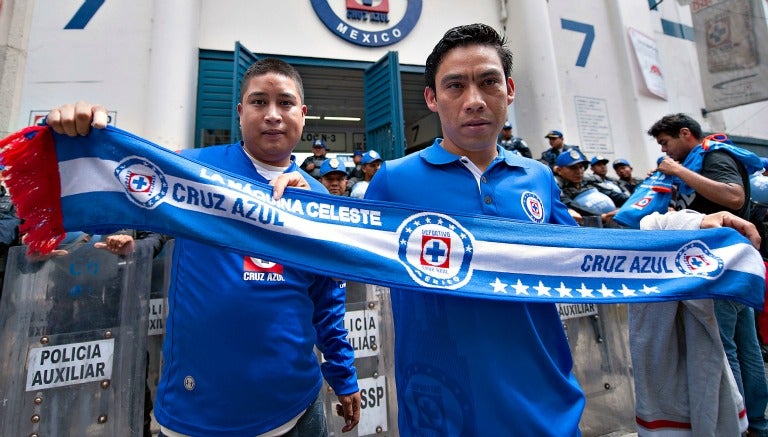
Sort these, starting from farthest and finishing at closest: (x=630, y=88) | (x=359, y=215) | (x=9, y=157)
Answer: (x=630, y=88)
(x=359, y=215)
(x=9, y=157)

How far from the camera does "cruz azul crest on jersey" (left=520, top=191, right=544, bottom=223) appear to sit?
1.26m

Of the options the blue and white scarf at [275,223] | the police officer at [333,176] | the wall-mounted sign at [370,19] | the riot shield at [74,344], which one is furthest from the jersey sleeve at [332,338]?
the wall-mounted sign at [370,19]

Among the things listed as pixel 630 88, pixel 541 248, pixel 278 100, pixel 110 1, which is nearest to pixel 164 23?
pixel 110 1

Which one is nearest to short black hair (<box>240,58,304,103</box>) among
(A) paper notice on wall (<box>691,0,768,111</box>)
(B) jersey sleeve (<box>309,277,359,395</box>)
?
(B) jersey sleeve (<box>309,277,359,395</box>)

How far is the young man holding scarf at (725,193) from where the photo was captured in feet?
7.37

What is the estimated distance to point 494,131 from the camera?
3.81 ft

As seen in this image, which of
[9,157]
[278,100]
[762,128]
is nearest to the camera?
[9,157]

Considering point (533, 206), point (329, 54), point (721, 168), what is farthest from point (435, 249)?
point (329, 54)

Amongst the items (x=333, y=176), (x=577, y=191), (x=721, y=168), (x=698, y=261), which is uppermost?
(x=333, y=176)

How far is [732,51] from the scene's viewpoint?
325 inches

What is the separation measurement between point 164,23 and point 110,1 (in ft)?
2.84

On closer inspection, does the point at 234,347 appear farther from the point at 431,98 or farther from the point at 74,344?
the point at 74,344

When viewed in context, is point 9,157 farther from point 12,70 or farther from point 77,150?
point 12,70

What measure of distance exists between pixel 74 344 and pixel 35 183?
1.37 metres
